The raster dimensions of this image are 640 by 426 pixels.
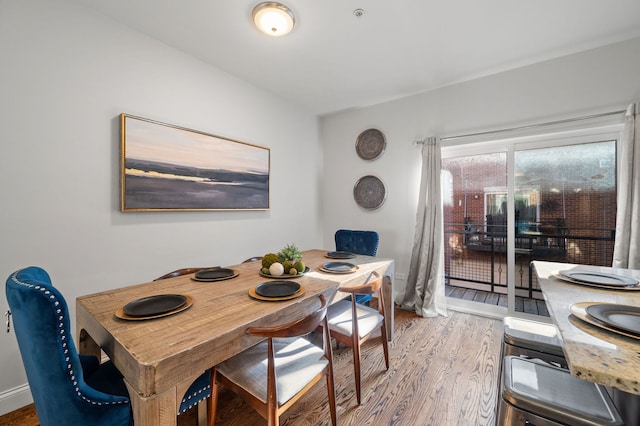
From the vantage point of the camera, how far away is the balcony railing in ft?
8.24

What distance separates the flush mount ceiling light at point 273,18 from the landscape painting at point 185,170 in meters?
1.13

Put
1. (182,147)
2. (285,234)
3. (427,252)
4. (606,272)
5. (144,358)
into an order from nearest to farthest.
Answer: (144,358) → (606,272) → (182,147) → (427,252) → (285,234)

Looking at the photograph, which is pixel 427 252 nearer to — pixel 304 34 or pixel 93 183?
pixel 304 34

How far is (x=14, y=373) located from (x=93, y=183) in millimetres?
1293

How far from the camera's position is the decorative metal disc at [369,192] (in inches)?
139

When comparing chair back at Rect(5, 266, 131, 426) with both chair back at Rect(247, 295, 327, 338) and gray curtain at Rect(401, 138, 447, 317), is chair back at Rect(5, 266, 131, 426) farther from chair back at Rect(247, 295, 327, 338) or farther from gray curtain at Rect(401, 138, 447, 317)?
gray curtain at Rect(401, 138, 447, 317)

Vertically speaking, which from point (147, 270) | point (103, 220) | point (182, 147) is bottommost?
point (147, 270)

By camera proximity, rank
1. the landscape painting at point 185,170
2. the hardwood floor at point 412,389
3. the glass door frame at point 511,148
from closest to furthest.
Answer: the hardwood floor at point 412,389 < the landscape painting at point 185,170 < the glass door frame at point 511,148

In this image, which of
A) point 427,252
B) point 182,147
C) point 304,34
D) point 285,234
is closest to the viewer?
point 304,34

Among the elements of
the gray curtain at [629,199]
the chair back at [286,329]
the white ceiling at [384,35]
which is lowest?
the chair back at [286,329]

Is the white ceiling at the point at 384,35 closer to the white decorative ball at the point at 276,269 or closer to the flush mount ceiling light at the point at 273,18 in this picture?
the flush mount ceiling light at the point at 273,18

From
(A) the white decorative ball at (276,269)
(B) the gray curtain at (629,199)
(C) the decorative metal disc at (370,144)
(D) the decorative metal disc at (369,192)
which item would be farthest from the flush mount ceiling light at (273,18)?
(B) the gray curtain at (629,199)

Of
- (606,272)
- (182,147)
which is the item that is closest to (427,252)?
(606,272)

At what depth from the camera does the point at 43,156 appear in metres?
1.72
